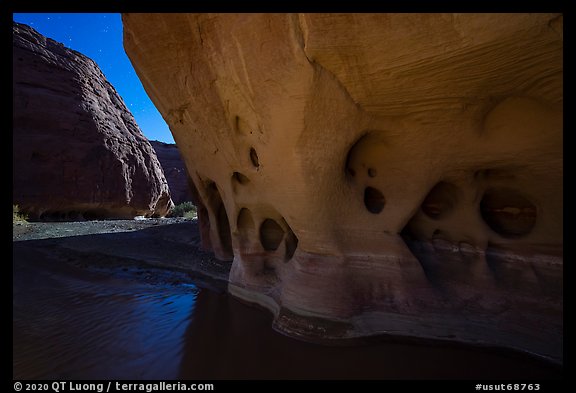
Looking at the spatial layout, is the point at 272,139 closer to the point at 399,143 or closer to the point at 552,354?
the point at 399,143

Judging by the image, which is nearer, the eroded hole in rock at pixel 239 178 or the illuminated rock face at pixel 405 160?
the illuminated rock face at pixel 405 160

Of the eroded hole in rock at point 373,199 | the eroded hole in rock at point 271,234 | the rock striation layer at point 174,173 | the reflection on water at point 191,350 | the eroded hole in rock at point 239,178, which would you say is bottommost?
the reflection on water at point 191,350

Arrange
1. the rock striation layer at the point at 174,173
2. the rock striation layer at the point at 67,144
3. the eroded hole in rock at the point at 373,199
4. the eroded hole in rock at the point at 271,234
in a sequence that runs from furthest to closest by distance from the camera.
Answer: the rock striation layer at the point at 174,173, the rock striation layer at the point at 67,144, the eroded hole in rock at the point at 271,234, the eroded hole in rock at the point at 373,199

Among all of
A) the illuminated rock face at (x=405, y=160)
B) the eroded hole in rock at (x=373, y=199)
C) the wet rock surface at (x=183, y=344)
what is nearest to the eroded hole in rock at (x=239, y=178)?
the illuminated rock face at (x=405, y=160)

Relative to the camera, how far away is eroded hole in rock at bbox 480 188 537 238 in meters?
3.64

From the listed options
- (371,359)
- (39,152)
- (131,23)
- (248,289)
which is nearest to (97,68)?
(39,152)

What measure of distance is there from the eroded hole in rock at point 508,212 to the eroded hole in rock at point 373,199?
130cm

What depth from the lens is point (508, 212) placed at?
382 cm

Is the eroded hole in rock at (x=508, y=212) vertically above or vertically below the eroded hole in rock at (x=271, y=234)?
above

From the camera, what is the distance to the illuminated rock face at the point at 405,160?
110 inches

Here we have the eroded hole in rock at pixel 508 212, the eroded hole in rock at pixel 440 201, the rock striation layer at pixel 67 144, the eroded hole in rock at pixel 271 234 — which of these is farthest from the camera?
the rock striation layer at pixel 67 144

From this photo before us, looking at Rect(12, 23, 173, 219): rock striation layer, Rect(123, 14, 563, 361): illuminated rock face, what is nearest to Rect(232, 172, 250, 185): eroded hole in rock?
Rect(123, 14, 563, 361): illuminated rock face

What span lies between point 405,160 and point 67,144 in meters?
20.5

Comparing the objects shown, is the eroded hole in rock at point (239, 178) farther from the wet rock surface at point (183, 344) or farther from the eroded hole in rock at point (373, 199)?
the eroded hole in rock at point (373, 199)
